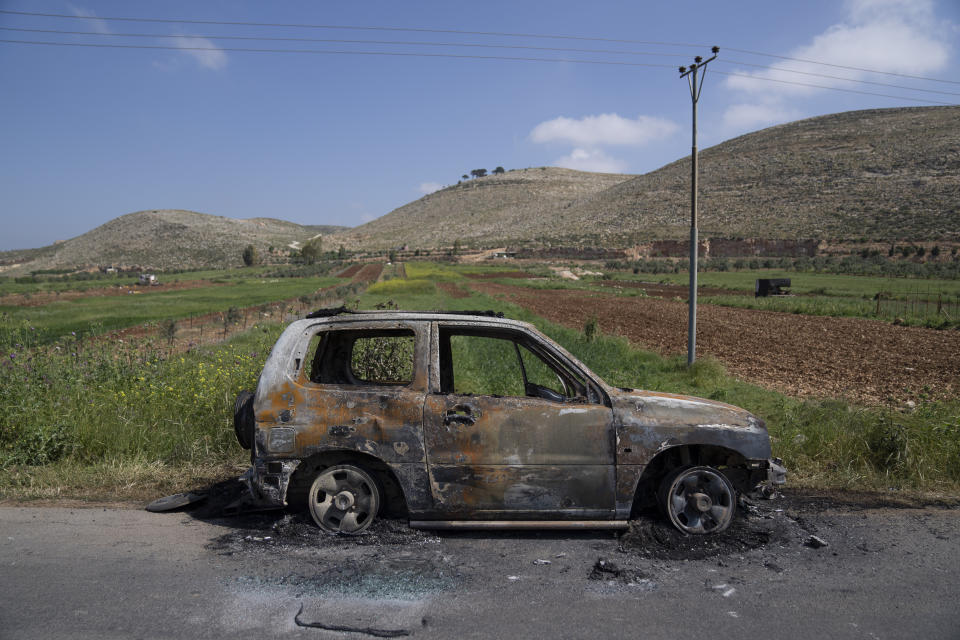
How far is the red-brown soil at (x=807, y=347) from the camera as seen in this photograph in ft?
42.6

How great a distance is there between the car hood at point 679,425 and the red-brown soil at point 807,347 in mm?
7801

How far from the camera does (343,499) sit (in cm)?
466

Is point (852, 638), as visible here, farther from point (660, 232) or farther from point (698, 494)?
point (660, 232)

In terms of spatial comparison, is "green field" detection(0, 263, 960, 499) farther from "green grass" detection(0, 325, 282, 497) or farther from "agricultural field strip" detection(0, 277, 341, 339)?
"agricultural field strip" detection(0, 277, 341, 339)

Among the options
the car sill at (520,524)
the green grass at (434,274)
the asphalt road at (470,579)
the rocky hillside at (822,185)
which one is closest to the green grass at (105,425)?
the asphalt road at (470,579)

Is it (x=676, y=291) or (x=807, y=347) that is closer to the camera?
(x=807, y=347)

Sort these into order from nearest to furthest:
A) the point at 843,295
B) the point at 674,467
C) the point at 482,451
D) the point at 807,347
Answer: the point at 482,451 < the point at 674,467 < the point at 807,347 < the point at 843,295

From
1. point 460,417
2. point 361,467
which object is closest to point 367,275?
point 361,467

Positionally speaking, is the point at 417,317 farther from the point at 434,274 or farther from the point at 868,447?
the point at 434,274

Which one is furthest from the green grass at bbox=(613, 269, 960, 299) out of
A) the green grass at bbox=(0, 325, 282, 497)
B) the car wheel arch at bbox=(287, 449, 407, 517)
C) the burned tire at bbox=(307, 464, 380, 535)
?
the burned tire at bbox=(307, 464, 380, 535)

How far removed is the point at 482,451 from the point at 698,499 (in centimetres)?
173

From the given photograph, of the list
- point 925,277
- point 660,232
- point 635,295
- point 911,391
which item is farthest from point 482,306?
point 660,232

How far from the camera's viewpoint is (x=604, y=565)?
13.6ft

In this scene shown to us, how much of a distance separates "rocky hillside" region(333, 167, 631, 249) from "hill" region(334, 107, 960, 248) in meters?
3.11
